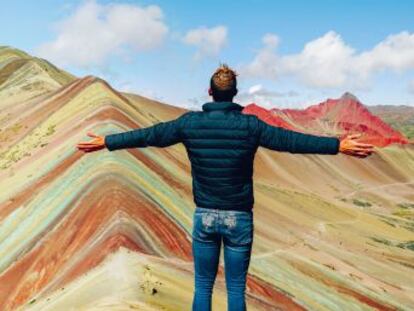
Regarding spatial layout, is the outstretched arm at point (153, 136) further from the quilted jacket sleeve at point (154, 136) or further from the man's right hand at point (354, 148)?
the man's right hand at point (354, 148)

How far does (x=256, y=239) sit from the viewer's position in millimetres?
38969

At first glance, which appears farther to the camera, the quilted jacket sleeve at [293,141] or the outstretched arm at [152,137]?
the outstretched arm at [152,137]

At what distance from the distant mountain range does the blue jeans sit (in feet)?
11.8

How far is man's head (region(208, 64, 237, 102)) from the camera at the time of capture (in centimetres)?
774

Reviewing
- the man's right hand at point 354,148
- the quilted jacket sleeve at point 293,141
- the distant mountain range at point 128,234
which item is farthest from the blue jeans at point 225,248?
the distant mountain range at point 128,234

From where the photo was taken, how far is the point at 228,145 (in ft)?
24.8

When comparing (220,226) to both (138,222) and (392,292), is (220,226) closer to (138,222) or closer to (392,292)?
(138,222)

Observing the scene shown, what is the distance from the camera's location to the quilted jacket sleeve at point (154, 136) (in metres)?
7.79

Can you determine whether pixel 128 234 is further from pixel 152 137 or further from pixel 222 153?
pixel 222 153

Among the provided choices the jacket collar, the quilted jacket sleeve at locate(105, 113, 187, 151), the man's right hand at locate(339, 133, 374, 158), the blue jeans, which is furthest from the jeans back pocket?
the man's right hand at locate(339, 133, 374, 158)

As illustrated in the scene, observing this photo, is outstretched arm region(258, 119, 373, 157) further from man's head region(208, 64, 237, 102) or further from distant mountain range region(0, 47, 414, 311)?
distant mountain range region(0, 47, 414, 311)

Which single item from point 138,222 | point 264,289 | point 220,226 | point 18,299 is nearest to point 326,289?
point 264,289

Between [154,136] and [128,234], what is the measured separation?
11.4 meters

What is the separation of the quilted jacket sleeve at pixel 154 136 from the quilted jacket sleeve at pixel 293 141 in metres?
1.07
